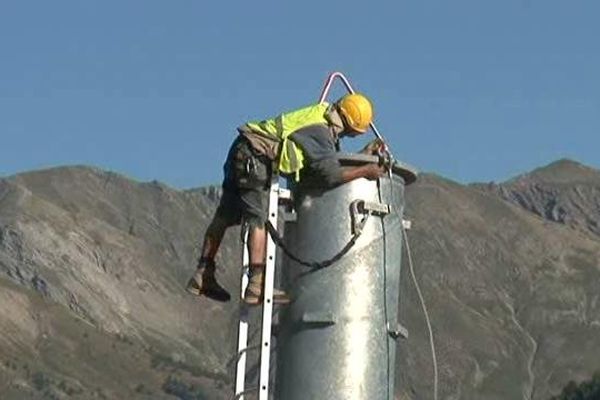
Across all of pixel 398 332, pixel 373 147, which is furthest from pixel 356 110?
pixel 398 332

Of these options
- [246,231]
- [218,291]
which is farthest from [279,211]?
[218,291]

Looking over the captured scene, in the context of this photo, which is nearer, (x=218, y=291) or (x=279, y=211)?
(x=279, y=211)

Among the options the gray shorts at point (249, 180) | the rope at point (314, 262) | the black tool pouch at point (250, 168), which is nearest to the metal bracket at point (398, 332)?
the rope at point (314, 262)

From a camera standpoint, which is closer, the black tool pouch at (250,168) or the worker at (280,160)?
the worker at (280,160)

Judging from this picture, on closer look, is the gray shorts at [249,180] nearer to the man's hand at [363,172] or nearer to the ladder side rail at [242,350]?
the ladder side rail at [242,350]

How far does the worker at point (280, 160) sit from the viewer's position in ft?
35.6

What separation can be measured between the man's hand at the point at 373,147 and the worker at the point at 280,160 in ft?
0.06

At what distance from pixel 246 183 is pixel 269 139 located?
0.96 feet

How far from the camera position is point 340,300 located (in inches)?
426

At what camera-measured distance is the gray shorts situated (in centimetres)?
1102

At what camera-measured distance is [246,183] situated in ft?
36.4

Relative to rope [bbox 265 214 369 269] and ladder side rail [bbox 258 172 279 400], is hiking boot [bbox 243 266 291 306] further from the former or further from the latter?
rope [bbox 265 214 369 269]

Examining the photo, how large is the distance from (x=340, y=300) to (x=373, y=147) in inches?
40.7

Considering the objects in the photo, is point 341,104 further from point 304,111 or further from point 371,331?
point 371,331
